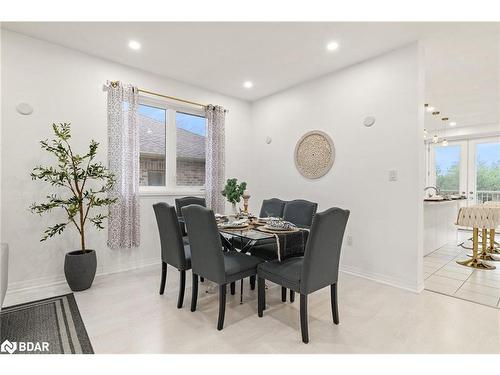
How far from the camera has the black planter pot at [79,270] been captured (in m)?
2.71

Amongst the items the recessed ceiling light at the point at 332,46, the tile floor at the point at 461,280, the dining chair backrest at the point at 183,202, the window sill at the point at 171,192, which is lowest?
the tile floor at the point at 461,280

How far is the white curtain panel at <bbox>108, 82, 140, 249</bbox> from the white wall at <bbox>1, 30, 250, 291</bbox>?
0.41ft

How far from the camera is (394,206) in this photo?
3.07 m

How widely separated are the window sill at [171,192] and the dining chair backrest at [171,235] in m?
1.21

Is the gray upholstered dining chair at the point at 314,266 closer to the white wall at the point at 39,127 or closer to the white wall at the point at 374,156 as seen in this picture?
the white wall at the point at 374,156

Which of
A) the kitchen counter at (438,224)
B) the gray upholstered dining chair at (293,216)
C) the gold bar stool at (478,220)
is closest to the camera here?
the gray upholstered dining chair at (293,216)

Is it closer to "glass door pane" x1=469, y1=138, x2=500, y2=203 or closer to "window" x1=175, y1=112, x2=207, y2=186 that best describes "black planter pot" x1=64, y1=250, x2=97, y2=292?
"window" x1=175, y1=112, x2=207, y2=186

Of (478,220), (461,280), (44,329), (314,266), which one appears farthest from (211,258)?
(478,220)

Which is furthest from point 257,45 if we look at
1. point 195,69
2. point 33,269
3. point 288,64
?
point 33,269

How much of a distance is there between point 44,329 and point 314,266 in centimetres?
216

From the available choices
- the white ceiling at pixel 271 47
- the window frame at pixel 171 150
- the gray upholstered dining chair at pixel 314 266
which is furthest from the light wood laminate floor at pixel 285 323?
the white ceiling at pixel 271 47

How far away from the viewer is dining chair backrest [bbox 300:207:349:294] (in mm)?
1876

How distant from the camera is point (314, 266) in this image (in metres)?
1.95
